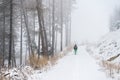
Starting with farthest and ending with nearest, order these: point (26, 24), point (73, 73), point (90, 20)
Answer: point (90, 20)
point (26, 24)
point (73, 73)

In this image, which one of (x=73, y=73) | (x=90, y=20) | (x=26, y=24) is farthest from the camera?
(x=90, y=20)

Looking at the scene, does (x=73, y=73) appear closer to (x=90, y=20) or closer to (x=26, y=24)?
(x=26, y=24)

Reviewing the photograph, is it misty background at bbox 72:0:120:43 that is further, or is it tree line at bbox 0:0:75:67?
misty background at bbox 72:0:120:43

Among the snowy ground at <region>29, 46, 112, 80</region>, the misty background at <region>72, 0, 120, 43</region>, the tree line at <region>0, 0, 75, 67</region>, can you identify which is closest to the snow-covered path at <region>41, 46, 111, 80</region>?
the snowy ground at <region>29, 46, 112, 80</region>

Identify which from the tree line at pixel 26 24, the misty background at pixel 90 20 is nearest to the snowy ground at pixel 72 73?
the tree line at pixel 26 24

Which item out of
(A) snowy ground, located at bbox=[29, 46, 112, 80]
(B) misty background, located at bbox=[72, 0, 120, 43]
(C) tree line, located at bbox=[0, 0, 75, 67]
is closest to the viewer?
(A) snowy ground, located at bbox=[29, 46, 112, 80]

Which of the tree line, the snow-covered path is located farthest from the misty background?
the snow-covered path

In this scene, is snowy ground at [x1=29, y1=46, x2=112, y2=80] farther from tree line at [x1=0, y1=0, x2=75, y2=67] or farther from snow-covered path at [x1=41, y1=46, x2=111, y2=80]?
tree line at [x1=0, y1=0, x2=75, y2=67]

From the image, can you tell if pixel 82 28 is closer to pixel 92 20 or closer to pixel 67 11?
pixel 92 20

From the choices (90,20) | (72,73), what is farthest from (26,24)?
(90,20)

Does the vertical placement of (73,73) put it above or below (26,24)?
below

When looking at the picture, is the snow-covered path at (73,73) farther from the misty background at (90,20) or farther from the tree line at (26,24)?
the misty background at (90,20)

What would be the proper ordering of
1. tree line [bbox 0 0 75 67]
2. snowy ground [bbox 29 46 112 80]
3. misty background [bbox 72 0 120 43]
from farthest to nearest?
misty background [bbox 72 0 120 43]
tree line [bbox 0 0 75 67]
snowy ground [bbox 29 46 112 80]

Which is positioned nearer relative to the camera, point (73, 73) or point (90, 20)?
point (73, 73)
